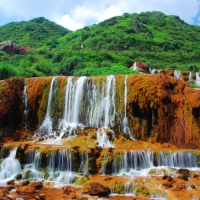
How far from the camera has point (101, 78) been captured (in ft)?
65.1

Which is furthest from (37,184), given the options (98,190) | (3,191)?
(98,190)

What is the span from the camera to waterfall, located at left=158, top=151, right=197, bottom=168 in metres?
13.5

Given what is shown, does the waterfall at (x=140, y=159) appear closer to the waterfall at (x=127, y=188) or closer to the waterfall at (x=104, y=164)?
the waterfall at (x=104, y=164)

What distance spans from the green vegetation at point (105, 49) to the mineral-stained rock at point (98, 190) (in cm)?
1980

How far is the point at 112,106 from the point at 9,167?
328 inches

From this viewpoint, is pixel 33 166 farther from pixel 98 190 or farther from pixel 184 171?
pixel 184 171

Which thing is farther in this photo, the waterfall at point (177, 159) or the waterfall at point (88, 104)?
the waterfall at point (88, 104)

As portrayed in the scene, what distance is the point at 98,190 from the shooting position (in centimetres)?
1071

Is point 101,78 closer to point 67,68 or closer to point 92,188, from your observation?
point 92,188

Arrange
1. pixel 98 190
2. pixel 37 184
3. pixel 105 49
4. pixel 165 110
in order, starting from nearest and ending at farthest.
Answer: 1. pixel 98 190
2. pixel 37 184
3. pixel 165 110
4. pixel 105 49

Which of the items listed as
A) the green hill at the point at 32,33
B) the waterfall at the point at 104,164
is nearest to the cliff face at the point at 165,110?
the waterfall at the point at 104,164

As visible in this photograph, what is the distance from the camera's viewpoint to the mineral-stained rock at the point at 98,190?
10.7m

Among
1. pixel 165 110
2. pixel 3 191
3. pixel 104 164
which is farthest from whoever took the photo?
pixel 165 110

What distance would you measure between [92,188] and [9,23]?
10298 centimetres
